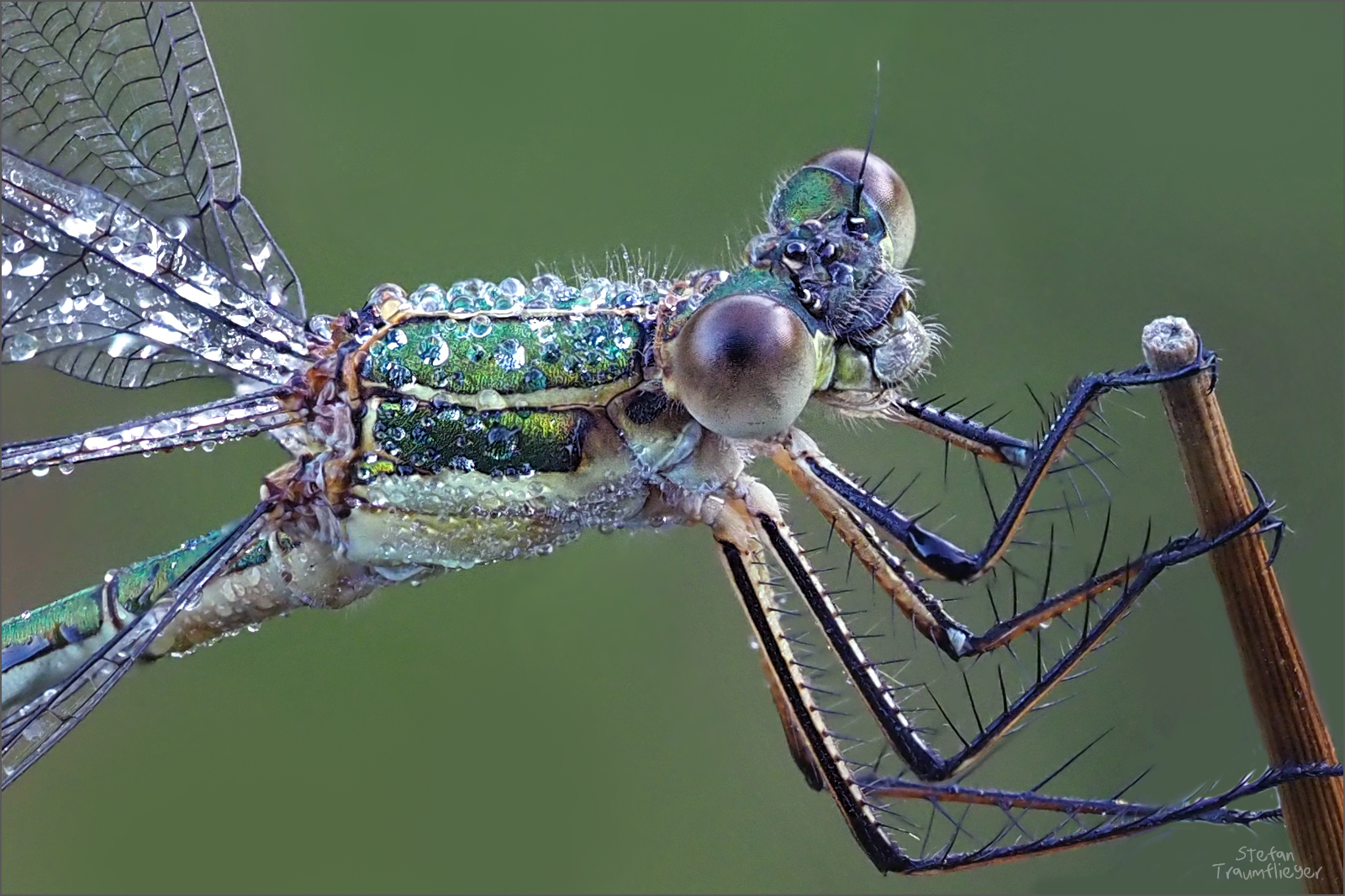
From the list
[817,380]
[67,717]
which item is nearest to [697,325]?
[817,380]

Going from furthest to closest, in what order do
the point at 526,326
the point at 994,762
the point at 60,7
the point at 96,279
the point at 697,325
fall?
1. the point at 994,762
2. the point at 60,7
3. the point at 96,279
4. the point at 526,326
5. the point at 697,325

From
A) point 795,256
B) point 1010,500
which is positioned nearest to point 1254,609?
point 1010,500

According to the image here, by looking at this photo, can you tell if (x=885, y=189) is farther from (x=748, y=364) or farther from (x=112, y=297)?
(x=112, y=297)

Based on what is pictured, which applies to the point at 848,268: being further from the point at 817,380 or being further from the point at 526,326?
the point at 526,326

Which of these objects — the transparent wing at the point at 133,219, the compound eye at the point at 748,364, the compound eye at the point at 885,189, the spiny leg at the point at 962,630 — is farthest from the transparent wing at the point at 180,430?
the compound eye at the point at 885,189

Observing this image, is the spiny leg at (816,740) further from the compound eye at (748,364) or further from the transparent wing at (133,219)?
the transparent wing at (133,219)
